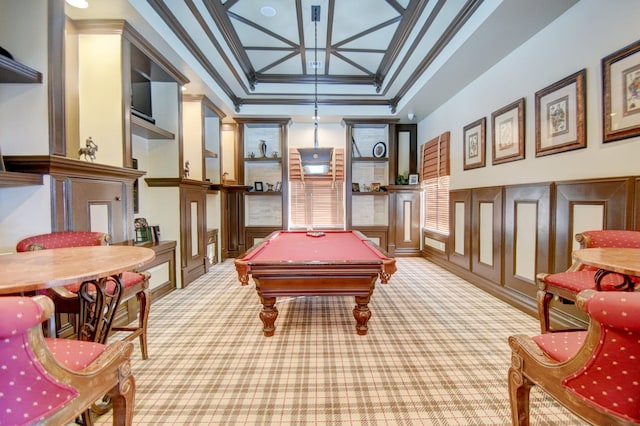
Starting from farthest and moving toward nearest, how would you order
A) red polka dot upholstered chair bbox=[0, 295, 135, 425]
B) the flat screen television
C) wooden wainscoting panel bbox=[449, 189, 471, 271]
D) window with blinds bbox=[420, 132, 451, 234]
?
window with blinds bbox=[420, 132, 451, 234]
wooden wainscoting panel bbox=[449, 189, 471, 271]
the flat screen television
red polka dot upholstered chair bbox=[0, 295, 135, 425]

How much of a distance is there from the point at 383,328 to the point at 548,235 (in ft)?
6.36

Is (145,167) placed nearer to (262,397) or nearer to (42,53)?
(42,53)

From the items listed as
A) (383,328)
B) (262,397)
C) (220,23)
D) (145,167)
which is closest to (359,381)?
(262,397)

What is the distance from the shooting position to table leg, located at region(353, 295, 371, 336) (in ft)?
8.17

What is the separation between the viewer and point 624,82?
2105 mm

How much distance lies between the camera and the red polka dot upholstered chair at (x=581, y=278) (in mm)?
1819

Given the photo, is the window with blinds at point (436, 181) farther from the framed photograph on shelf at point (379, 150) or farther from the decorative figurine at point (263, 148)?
the decorative figurine at point (263, 148)

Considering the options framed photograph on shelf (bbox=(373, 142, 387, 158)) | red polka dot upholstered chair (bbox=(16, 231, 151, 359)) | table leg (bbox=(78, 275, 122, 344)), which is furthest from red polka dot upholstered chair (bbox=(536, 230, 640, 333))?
framed photograph on shelf (bbox=(373, 142, 387, 158))

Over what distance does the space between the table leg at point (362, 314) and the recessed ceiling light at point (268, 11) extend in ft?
11.4

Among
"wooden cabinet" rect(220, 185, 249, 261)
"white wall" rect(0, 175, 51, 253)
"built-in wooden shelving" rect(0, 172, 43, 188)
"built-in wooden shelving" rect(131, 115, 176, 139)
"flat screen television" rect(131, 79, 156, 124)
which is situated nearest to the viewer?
"built-in wooden shelving" rect(0, 172, 43, 188)

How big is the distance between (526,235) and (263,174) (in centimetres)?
489

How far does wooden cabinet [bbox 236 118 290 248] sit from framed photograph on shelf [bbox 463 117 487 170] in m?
3.47

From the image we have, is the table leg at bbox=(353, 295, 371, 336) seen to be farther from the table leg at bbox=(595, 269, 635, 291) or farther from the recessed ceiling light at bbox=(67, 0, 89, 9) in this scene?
the recessed ceiling light at bbox=(67, 0, 89, 9)

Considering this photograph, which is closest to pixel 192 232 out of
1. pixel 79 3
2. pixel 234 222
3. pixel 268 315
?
pixel 234 222
